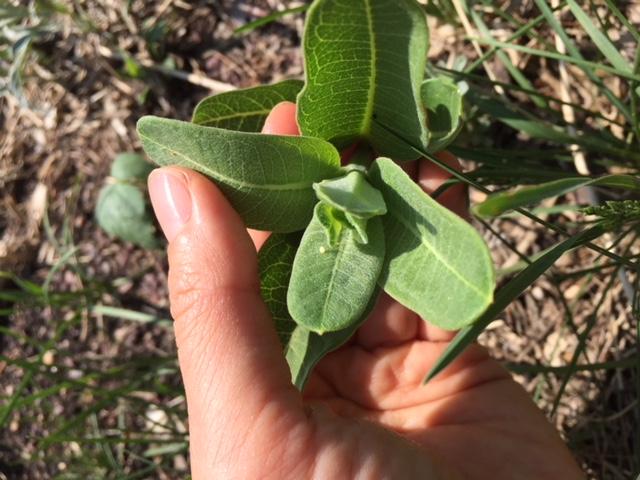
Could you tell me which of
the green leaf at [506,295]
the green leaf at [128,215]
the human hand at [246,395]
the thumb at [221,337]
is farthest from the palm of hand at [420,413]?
the green leaf at [128,215]

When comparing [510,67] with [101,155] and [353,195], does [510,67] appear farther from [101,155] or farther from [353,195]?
[101,155]

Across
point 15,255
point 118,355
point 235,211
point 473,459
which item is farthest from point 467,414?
point 15,255

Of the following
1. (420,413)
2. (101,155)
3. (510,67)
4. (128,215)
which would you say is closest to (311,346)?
(420,413)

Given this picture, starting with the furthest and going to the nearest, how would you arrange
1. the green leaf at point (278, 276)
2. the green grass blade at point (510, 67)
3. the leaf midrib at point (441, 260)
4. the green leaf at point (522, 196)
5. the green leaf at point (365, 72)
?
the green grass blade at point (510, 67) → the green leaf at point (278, 276) → the green leaf at point (365, 72) → the leaf midrib at point (441, 260) → the green leaf at point (522, 196)

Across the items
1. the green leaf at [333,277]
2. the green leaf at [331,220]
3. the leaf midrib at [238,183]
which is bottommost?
the green leaf at [333,277]

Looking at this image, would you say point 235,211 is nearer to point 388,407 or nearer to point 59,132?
point 388,407

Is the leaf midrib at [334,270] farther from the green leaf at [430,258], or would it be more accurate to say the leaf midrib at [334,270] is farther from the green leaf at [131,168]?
the green leaf at [131,168]

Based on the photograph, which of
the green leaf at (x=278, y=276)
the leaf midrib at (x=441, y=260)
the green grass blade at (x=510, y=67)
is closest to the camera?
the leaf midrib at (x=441, y=260)

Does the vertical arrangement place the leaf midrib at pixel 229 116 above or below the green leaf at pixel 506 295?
below
